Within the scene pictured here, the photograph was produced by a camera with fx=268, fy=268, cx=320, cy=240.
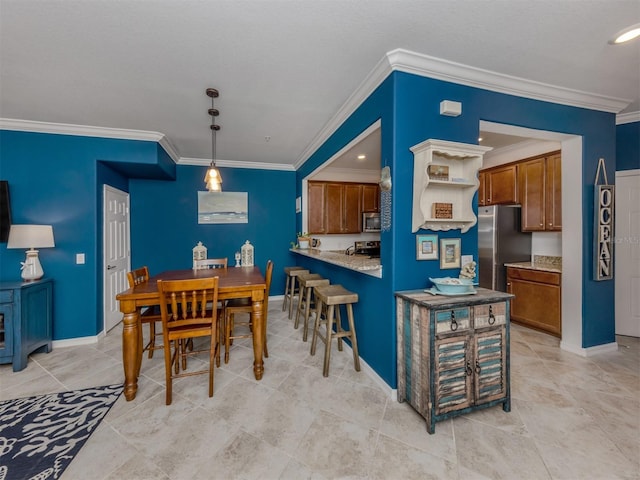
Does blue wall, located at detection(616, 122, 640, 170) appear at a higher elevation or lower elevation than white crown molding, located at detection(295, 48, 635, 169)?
lower

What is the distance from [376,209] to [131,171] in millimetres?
4253

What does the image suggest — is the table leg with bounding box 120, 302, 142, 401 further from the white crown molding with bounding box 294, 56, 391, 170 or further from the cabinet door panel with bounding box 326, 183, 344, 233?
the cabinet door panel with bounding box 326, 183, 344, 233

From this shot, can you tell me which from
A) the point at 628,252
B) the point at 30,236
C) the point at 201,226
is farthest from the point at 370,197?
the point at 30,236

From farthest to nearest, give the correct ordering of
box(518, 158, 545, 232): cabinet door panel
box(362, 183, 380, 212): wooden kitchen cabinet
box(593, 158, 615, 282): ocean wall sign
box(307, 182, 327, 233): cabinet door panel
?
box(362, 183, 380, 212): wooden kitchen cabinet, box(307, 182, 327, 233): cabinet door panel, box(518, 158, 545, 232): cabinet door panel, box(593, 158, 615, 282): ocean wall sign

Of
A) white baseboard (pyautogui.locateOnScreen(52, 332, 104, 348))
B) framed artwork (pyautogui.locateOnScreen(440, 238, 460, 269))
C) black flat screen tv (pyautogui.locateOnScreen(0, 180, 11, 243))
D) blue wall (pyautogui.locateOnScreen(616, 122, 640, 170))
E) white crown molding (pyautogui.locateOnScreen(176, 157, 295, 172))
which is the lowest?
white baseboard (pyautogui.locateOnScreen(52, 332, 104, 348))

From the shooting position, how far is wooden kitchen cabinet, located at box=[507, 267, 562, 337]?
10.5ft

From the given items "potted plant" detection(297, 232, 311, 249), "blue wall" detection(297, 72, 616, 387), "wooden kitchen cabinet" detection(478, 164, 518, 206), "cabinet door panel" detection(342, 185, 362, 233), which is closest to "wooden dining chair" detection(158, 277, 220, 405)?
"blue wall" detection(297, 72, 616, 387)

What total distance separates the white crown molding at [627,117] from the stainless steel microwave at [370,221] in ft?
10.9

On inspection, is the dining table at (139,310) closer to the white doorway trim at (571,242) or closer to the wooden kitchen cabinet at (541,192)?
the white doorway trim at (571,242)

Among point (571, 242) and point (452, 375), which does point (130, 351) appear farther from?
point (571, 242)

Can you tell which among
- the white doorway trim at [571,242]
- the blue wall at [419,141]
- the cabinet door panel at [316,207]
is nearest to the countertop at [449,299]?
the blue wall at [419,141]

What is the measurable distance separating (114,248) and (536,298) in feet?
19.2

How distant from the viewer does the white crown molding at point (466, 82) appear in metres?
2.04

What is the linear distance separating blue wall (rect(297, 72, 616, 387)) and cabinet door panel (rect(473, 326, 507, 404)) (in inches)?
21.6
